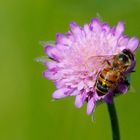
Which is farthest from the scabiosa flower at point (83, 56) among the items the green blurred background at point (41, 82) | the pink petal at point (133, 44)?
the green blurred background at point (41, 82)

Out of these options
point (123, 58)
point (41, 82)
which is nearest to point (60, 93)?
point (123, 58)

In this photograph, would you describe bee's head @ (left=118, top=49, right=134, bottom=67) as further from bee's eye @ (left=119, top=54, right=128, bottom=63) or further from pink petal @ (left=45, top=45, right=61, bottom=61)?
pink petal @ (left=45, top=45, right=61, bottom=61)

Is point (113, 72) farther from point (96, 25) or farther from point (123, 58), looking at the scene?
point (96, 25)

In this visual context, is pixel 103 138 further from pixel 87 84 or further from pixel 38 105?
pixel 87 84

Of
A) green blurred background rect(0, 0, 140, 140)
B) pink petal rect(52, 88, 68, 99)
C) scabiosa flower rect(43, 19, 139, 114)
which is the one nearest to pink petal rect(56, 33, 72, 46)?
scabiosa flower rect(43, 19, 139, 114)

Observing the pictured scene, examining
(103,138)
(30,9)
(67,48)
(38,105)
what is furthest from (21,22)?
(67,48)

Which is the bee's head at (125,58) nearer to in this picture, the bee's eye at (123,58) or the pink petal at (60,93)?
the bee's eye at (123,58)
